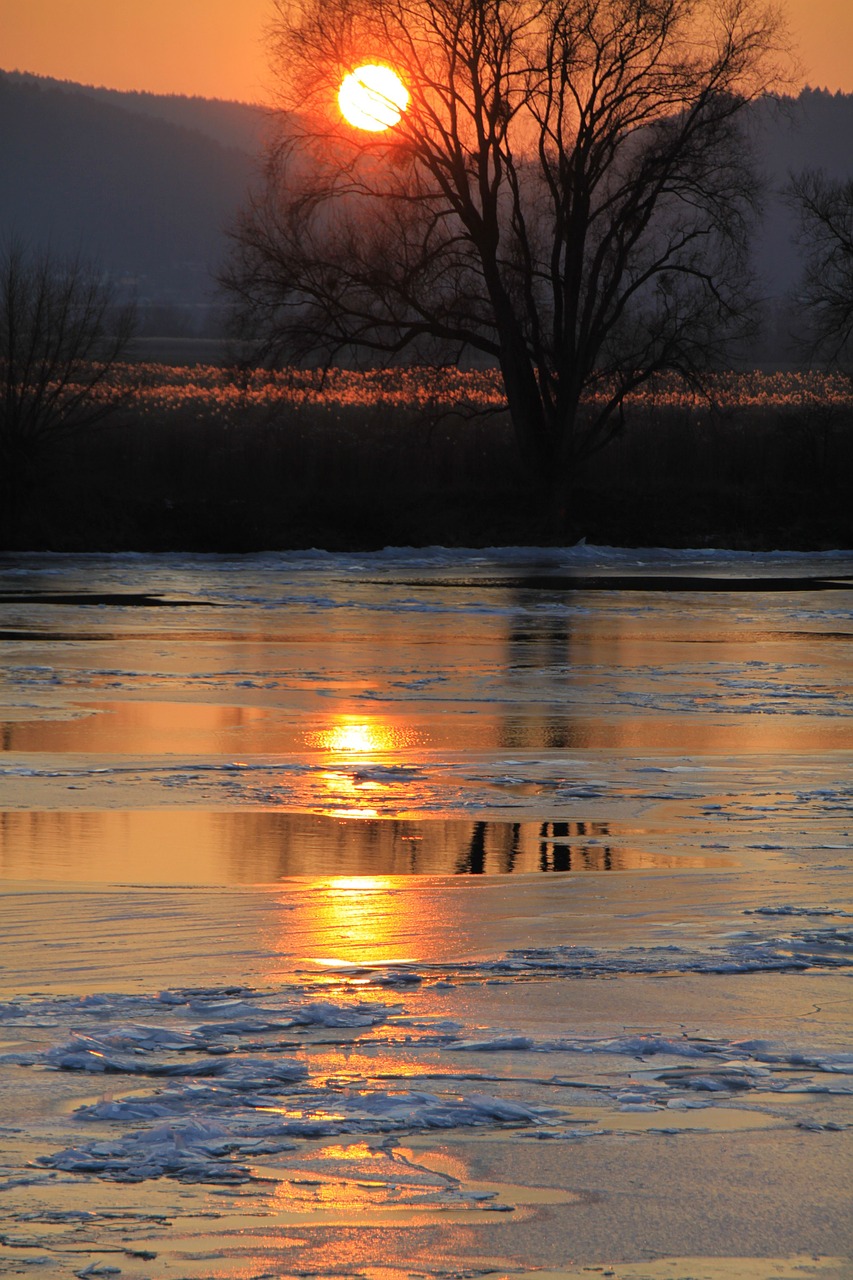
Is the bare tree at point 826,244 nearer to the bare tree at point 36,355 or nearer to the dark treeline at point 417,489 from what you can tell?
the dark treeline at point 417,489

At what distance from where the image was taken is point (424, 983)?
5.97 m

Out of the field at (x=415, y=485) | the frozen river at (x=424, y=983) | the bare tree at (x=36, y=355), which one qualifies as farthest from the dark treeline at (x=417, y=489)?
the frozen river at (x=424, y=983)

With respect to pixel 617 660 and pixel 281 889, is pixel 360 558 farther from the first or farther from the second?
pixel 281 889

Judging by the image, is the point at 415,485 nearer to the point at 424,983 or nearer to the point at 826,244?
the point at 826,244

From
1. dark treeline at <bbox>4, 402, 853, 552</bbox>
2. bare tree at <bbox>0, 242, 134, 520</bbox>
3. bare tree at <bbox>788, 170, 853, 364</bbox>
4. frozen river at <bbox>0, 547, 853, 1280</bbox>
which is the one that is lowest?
frozen river at <bbox>0, 547, 853, 1280</bbox>

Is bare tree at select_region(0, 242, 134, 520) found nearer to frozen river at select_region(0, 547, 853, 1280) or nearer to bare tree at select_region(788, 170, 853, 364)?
bare tree at select_region(788, 170, 853, 364)

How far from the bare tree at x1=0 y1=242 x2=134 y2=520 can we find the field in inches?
23.4

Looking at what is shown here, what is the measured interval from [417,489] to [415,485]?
0.19 meters

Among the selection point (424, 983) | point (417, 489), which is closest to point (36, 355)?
point (417, 489)

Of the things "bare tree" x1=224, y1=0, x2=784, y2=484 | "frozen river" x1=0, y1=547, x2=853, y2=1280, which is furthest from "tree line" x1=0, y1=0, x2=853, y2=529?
"frozen river" x1=0, y1=547, x2=853, y2=1280

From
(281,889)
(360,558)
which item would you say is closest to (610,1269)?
(281,889)

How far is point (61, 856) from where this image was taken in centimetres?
787

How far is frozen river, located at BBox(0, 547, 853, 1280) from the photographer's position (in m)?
4.07

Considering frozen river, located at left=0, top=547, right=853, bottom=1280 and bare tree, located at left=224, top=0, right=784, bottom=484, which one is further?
bare tree, located at left=224, top=0, right=784, bottom=484
